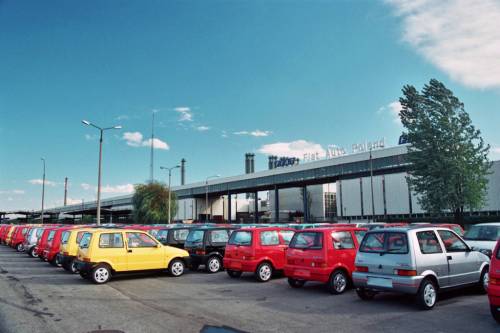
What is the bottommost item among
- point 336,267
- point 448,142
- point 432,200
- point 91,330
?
point 91,330

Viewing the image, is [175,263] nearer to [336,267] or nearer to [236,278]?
[236,278]

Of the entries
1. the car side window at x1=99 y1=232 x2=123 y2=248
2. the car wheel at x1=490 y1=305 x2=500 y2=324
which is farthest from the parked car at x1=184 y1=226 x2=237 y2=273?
the car wheel at x1=490 y1=305 x2=500 y2=324

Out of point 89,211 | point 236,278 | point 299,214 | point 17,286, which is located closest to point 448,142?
point 236,278

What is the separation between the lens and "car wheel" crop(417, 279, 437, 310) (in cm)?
820

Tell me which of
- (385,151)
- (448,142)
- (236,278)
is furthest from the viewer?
(385,151)

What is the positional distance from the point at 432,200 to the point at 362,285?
26.7 m

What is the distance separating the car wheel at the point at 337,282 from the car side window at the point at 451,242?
2.57 metres

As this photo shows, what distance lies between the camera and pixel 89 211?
12912cm

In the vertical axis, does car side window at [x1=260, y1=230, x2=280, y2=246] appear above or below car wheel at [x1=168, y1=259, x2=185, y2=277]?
above

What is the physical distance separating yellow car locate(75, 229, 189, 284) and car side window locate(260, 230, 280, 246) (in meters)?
2.97

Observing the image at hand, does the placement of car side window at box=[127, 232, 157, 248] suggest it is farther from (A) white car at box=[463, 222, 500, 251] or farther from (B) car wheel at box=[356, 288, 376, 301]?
(A) white car at box=[463, 222, 500, 251]

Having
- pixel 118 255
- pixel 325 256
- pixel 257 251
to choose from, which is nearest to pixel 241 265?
pixel 257 251

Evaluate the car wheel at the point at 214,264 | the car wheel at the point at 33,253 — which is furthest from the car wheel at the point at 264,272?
the car wheel at the point at 33,253

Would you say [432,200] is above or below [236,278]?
above
